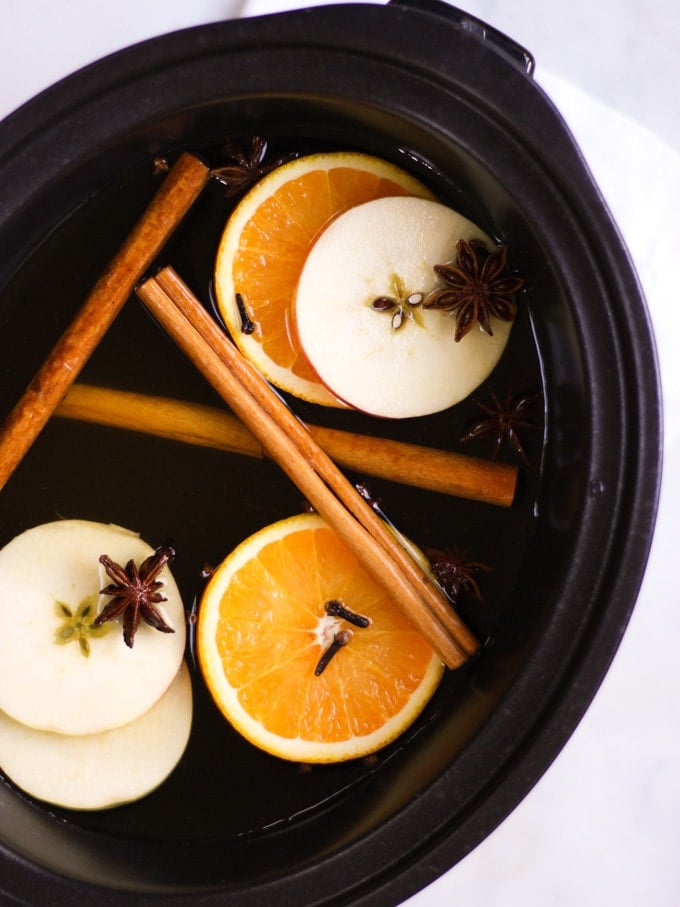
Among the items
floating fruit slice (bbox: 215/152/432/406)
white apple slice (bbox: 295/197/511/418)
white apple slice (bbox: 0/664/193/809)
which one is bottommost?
white apple slice (bbox: 0/664/193/809)

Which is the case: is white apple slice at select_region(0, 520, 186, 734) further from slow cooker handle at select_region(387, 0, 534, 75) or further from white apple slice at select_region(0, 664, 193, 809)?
slow cooker handle at select_region(387, 0, 534, 75)

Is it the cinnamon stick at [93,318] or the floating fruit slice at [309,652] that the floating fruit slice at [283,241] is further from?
the floating fruit slice at [309,652]

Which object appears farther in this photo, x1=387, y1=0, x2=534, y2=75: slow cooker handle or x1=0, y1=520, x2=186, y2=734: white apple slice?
x1=0, y1=520, x2=186, y2=734: white apple slice

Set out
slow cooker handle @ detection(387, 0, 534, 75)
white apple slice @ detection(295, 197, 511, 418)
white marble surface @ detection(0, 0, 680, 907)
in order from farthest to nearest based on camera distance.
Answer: white marble surface @ detection(0, 0, 680, 907), white apple slice @ detection(295, 197, 511, 418), slow cooker handle @ detection(387, 0, 534, 75)

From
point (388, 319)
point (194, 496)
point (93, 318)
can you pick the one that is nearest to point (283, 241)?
point (388, 319)

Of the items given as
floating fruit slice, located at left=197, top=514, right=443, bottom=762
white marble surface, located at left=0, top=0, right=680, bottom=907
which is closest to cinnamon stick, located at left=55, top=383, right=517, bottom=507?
floating fruit slice, located at left=197, top=514, right=443, bottom=762

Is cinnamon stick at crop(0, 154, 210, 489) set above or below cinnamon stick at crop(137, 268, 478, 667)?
above

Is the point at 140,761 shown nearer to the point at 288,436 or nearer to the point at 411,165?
the point at 288,436
